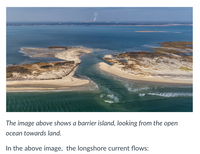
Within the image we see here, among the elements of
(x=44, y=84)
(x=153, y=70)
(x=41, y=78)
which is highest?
(x=153, y=70)

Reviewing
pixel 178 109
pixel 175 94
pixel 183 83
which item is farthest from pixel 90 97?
pixel 183 83

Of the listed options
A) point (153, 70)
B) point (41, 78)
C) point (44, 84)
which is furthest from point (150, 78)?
point (41, 78)

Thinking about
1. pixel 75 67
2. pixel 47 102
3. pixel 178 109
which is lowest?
pixel 178 109

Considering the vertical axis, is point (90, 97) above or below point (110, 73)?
below

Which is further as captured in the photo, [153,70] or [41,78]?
[153,70]

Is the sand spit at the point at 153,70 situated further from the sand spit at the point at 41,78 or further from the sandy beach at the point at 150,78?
the sand spit at the point at 41,78

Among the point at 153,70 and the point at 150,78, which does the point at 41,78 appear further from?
the point at 153,70

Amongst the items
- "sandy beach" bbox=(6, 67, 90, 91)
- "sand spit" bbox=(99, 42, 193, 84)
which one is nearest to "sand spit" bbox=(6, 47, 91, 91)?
"sandy beach" bbox=(6, 67, 90, 91)

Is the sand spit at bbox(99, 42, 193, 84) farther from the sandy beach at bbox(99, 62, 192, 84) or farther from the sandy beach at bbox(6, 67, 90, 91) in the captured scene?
the sandy beach at bbox(6, 67, 90, 91)

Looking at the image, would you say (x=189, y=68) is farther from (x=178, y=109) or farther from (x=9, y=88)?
(x=9, y=88)

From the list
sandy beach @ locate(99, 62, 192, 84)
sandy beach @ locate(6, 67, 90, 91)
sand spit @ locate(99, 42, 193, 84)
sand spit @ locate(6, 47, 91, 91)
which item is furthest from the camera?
sand spit @ locate(99, 42, 193, 84)

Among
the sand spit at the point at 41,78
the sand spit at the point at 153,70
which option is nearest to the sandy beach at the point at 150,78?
the sand spit at the point at 153,70
